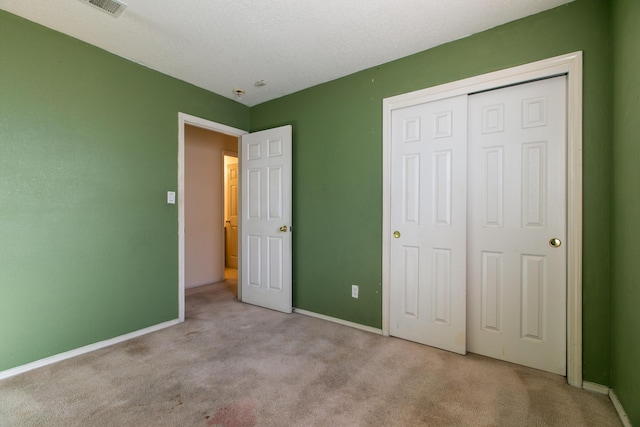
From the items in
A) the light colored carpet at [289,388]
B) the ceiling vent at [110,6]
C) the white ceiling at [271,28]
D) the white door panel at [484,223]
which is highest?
the white ceiling at [271,28]

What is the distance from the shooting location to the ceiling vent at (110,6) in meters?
1.92

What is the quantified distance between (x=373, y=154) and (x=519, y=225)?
1.32m

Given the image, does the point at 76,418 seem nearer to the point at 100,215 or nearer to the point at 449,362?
the point at 100,215

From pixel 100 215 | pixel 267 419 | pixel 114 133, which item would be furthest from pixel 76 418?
pixel 114 133

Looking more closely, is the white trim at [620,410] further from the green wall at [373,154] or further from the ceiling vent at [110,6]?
the ceiling vent at [110,6]

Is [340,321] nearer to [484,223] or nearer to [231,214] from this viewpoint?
[484,223]

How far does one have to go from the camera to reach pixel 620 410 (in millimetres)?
1648

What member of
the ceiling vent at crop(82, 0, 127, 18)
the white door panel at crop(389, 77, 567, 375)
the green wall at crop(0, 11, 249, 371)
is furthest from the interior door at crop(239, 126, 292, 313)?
the ceiling vent at crop(82, 0, 127, 18)

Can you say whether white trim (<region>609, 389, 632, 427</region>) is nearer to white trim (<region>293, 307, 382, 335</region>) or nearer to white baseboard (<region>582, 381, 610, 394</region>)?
white baseboard (<region>582, 381, 610, 394</region>)

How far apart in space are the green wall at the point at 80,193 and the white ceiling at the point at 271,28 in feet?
0.91

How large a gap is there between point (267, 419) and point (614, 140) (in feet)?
8.56

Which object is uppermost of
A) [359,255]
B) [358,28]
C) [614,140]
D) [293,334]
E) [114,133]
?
[358,28]

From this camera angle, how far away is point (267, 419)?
162 cm

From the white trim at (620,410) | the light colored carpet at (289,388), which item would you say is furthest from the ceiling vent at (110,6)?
the white trim at (620,410)
